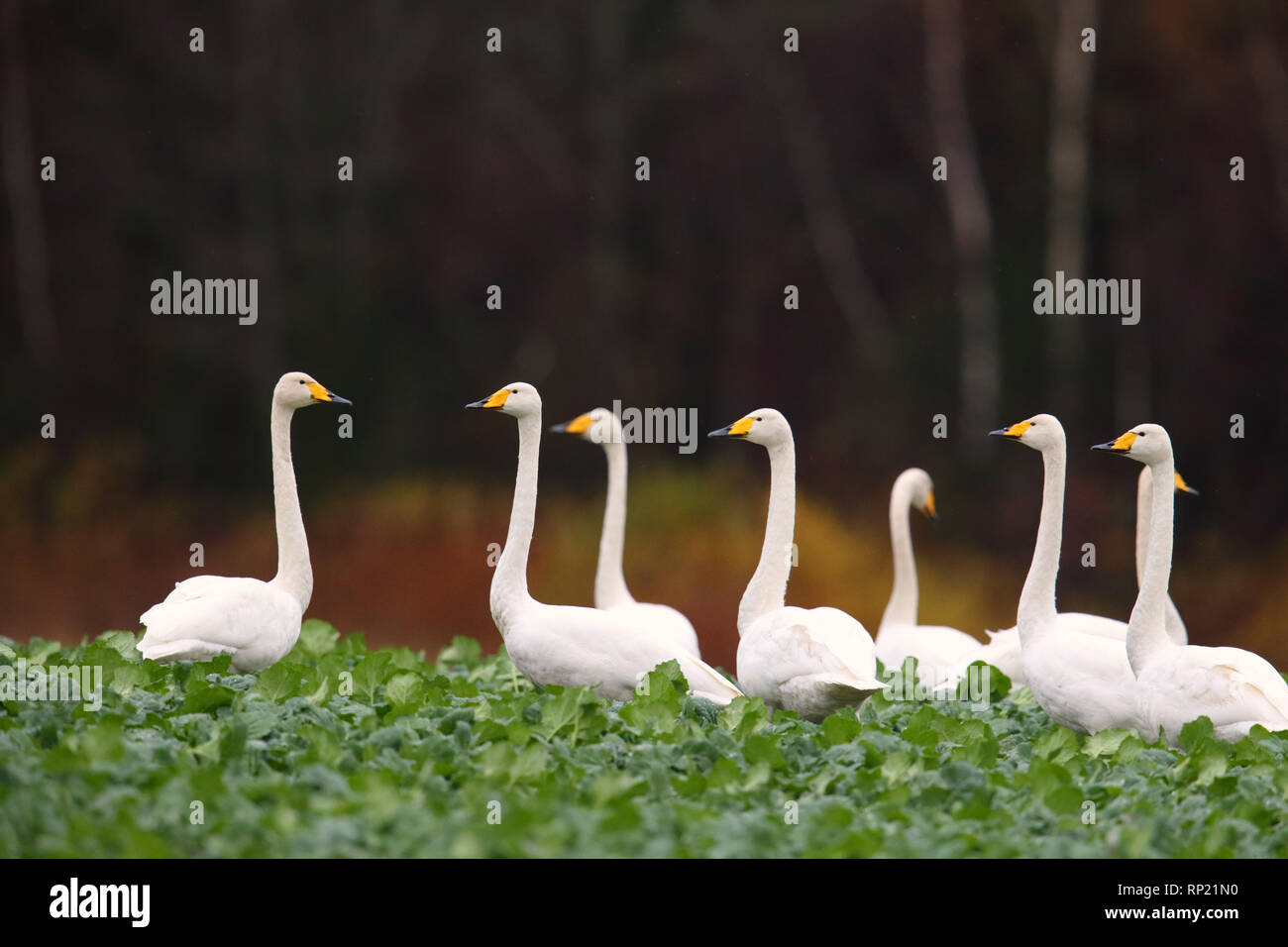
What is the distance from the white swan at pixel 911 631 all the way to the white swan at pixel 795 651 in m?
1.99

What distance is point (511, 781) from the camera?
6.88 m

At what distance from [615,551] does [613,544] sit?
0.21 ft

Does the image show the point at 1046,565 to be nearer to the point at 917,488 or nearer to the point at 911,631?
the point at 911,631

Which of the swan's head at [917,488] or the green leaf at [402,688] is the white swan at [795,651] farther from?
the swan's head at [917,488]

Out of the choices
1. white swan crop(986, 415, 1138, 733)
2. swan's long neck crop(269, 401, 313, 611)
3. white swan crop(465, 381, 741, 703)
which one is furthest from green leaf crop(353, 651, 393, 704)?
white swan crop(986, 415, 1138, 733)

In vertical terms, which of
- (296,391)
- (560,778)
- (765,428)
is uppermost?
(296,391)

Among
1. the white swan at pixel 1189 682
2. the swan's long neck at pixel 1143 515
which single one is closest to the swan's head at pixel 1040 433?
the white swan at pixel 1189 682

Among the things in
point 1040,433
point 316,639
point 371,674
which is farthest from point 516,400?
point 1040,433

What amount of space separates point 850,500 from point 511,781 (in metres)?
12.3

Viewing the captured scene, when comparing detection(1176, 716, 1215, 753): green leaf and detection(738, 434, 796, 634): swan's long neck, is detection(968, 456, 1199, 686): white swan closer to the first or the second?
detection(738, 434, 796, 634): swan's long neck

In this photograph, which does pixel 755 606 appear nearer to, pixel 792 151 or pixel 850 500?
pixel 850 500

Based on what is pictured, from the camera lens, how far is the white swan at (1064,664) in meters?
8.60

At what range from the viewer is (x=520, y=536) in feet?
31.9

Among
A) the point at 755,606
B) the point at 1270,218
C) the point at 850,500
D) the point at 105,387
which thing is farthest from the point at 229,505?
the point at 1270,218
